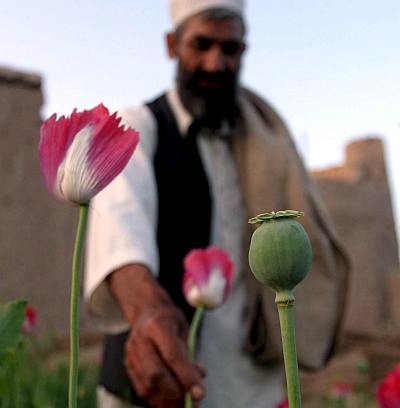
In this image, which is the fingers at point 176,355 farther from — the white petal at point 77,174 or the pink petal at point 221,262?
the white petal at point 77,174

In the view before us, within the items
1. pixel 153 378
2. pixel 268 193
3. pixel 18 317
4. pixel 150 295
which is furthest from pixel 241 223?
pixel 18 317

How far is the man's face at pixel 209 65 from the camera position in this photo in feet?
5.17

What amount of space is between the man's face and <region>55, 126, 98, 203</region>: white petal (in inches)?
46.9

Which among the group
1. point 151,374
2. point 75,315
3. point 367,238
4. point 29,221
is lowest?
point 151,374

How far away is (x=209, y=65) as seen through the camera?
1.57 metres

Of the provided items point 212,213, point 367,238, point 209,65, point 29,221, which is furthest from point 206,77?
point 367,238

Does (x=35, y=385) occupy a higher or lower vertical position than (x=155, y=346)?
lower

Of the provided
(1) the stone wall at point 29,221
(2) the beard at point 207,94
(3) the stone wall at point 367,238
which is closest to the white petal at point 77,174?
(2) the beard at point 207,94

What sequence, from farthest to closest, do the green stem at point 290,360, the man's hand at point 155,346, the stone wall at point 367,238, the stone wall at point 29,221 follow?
1. the stone wall at point 367,238
2. the stone wall at point 29,221
3. the man's hand at point 155,346
4. the green stem at point 290,360

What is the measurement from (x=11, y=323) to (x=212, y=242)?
40.3 inches

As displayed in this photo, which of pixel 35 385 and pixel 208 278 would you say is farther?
pixel 35 385

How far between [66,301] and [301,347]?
113 inches

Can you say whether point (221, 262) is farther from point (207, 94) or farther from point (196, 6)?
point (196, 6)

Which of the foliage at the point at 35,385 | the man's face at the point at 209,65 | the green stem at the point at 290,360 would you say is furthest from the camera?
the man's face at the point at 209,65
